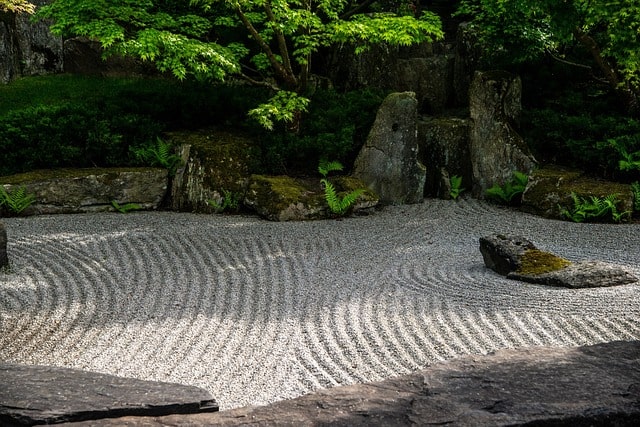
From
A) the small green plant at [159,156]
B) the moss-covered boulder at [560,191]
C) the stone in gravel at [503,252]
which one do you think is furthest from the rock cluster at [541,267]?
the small green plant at [159,156]

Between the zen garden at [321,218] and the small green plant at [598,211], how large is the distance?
0.05m

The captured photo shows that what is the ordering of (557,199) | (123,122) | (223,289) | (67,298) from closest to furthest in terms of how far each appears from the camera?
Answer: (67,298) → (223,289) → (557,199) → (123,122)

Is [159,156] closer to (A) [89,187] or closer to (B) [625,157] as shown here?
(A) [89,187]

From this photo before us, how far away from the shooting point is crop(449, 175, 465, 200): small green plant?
13.0 meters

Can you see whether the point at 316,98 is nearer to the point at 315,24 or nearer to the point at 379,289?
the point at 315,24

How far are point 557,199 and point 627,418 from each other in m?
9.07

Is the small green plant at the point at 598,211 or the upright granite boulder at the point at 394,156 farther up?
the upright granite boulder at the point at 394,156

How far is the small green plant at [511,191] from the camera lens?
12.4 m

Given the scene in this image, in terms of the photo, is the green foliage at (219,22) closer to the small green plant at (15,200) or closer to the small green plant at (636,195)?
the small green plant at (15,200)

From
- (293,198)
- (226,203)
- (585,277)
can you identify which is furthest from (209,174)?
(585,277)

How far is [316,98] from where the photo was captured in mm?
13789

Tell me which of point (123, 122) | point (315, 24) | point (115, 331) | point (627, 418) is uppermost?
point (315, 24)

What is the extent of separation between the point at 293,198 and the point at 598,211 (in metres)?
4.83

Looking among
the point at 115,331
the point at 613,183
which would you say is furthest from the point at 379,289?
the point at 613,183
